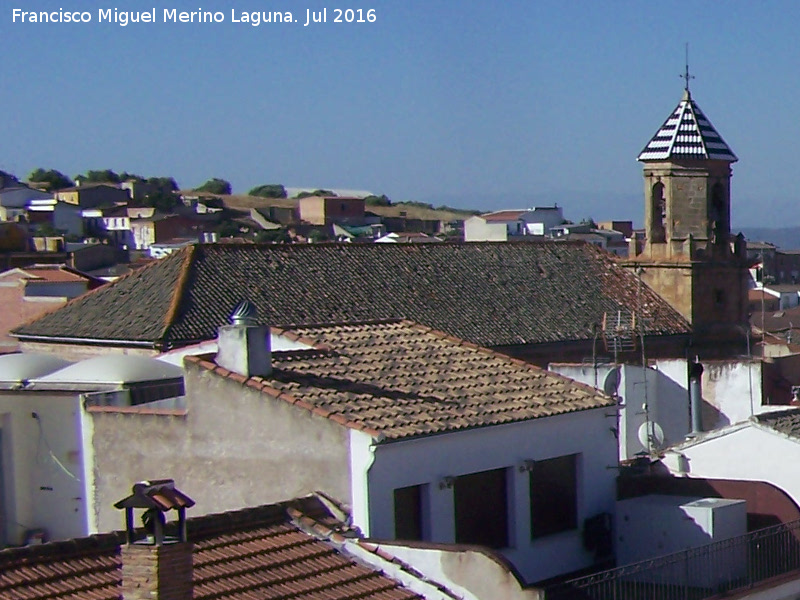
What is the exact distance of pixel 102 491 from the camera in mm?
14453

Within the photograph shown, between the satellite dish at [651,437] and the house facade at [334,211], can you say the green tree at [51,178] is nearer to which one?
the house facade at [334,211]

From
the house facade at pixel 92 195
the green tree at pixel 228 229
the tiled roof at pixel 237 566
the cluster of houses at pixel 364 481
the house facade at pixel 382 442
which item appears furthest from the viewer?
the house facade at pixel 92 195

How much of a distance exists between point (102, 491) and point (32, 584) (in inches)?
161

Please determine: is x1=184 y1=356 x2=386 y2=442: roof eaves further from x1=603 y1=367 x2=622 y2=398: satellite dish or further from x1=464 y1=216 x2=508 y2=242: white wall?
x1=464 y1=216 x2=508 y2=242: white wall

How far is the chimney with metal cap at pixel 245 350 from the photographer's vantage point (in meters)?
13.3

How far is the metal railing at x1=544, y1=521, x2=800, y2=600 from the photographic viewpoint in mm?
12609

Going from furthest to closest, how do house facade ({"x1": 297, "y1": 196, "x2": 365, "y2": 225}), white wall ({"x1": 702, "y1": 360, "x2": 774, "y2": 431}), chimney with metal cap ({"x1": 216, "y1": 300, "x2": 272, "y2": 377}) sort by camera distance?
house facade ({"x1": 297, "y1": 196, "x2": 365, "y2": 225}) → white wall ({"x1": 702, "y1": 360, "x2": 774, "y2": 431}) → chimney with metal cap ({"x1": 216, "y1": 300, "x2": 272, "y2": 377})

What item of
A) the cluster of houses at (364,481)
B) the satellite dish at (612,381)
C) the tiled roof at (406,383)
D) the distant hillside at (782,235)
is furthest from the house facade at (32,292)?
the distant hillside at (782,235)

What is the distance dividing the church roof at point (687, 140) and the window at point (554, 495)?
75.9 feet

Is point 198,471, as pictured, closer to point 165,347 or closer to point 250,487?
point 250,487

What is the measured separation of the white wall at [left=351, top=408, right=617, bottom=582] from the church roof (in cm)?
2276

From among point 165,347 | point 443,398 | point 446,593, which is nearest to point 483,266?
point 165,347

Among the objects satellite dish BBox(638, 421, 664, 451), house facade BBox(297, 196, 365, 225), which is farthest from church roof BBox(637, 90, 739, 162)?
house facade BBox(297, 196, 365, 225)

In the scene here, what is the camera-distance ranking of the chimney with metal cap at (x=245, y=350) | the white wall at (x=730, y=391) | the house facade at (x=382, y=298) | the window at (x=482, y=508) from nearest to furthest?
1. the chimney with metal cap at (x=245, y=350)
2. the window at (x=482, y=508)
3. the white wall at (x=730, y=391)
4. the house facade at (x=382, y=298)
